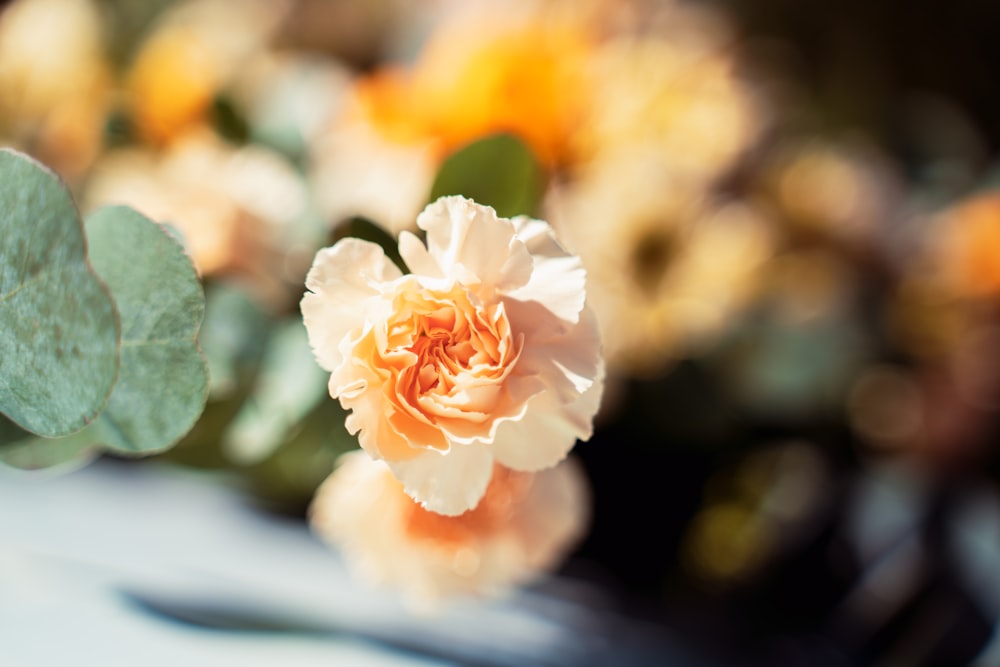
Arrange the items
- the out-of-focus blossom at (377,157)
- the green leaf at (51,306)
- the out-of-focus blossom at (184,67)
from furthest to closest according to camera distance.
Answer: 1. the out-of-focus blossom at (184,67)
2. the out-of-focus blossom at (377,157)
3. the green leaf at (51,306)

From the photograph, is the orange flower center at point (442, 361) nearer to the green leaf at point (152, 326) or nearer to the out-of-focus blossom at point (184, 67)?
the green leaf at point (152, 326)

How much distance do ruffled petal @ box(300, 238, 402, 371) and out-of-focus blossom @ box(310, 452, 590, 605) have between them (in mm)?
101

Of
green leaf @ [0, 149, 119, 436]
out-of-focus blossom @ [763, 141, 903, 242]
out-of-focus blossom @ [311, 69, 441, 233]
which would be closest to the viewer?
green leaf @ [0, 149, 119, 436]

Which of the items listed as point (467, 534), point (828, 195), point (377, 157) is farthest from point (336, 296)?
point (828, 195)

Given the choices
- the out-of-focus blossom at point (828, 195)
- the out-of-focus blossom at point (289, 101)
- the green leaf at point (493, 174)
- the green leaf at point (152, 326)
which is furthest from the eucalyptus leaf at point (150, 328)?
the out-of-focus blossom at point (828, 195)

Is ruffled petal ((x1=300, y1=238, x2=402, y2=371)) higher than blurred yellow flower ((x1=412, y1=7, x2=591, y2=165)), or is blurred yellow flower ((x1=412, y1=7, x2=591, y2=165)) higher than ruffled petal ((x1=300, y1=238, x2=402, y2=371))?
blurred yellow flower ((x1=412, y1=7, x2=591, y2=165))

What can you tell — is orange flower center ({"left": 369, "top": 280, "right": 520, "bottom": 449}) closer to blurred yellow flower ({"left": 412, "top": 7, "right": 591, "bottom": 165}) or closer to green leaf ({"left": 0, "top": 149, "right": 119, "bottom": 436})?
green leaf ({"left": 0, "top": 149, "right": 119, "bottom": 436})

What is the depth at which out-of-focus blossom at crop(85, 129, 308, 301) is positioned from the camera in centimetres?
36

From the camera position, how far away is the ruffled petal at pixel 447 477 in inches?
8.1

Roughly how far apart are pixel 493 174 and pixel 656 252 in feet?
0.84

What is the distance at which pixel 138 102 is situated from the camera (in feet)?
1.73

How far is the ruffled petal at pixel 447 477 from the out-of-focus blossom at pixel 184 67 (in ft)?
1.06

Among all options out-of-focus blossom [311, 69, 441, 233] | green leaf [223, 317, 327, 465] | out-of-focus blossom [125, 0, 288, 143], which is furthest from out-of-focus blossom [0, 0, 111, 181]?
green leaf [223, 317, 327, 465]

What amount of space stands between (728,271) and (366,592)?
0.28 m
